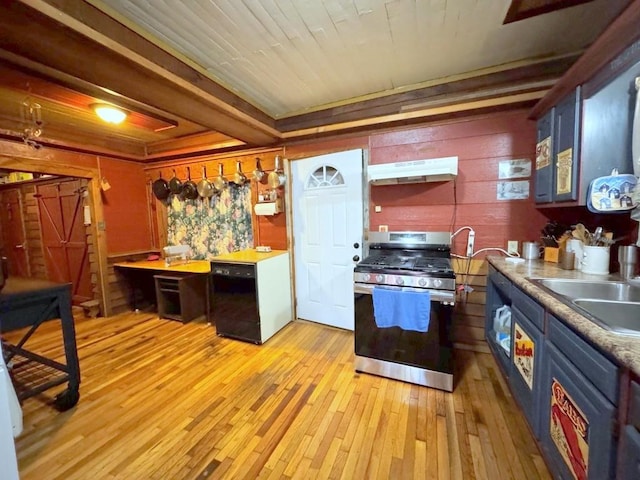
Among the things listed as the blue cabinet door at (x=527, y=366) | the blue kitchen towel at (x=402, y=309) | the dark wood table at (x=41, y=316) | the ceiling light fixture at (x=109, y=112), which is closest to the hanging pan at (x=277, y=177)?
the ceiling light fixture at (x=109, y=112)

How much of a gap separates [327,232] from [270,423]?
1.83 metres

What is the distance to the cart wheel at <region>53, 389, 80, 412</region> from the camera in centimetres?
183

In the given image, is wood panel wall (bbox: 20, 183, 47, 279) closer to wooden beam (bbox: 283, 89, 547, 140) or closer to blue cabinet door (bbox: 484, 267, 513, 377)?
wooden beam (bbox: 283, 89, 547, 140)

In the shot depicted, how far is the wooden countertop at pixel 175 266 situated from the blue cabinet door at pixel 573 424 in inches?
122

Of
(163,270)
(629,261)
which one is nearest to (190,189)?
(163,270)

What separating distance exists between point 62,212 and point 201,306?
260 cm

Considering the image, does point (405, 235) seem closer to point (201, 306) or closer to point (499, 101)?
point (499, 101)

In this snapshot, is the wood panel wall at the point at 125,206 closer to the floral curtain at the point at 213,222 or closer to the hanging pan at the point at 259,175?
the floral curtain at the point at 213,222

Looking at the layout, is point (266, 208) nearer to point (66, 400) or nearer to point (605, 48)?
point (66, 400)

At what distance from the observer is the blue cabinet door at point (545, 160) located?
1824mm

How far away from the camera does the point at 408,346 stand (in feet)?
6.59

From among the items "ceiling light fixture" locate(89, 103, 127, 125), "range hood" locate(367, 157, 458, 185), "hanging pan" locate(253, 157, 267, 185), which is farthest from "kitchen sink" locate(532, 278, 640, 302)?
"ceiling light fixture" locate(89, 103, 127, 125)

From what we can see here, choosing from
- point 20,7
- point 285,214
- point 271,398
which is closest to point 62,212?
point 285,214

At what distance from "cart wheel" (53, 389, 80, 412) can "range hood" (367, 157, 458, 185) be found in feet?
9.07
